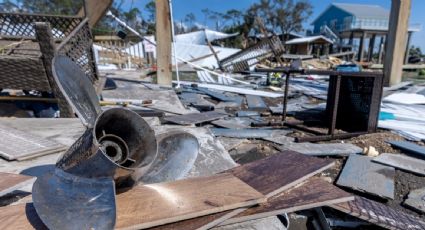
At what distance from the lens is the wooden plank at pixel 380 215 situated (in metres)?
1.81

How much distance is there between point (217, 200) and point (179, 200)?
0.21 meters

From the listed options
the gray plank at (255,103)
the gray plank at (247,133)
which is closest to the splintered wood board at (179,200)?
the gray plank at (247,133)

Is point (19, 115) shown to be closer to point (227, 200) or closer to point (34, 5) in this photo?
point (227, 200)

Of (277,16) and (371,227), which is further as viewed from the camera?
(277,16)

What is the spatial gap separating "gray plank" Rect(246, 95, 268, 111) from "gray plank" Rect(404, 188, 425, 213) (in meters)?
3.37

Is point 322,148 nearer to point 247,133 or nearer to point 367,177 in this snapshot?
point 367,177

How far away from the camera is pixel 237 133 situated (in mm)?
3740

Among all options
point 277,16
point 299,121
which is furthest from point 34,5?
point 299,121

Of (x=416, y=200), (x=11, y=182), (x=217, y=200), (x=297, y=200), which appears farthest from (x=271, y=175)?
(x=11, y=182)

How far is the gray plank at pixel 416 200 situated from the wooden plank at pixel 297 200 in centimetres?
88

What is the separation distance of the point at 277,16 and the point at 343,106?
3604cm

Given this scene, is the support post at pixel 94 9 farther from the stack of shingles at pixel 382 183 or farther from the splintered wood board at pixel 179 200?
the stack of shingles at pixel 382 183

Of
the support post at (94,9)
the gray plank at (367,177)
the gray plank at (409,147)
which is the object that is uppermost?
the support post at (94,9)

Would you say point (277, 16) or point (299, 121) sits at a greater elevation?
point (277, 16)
